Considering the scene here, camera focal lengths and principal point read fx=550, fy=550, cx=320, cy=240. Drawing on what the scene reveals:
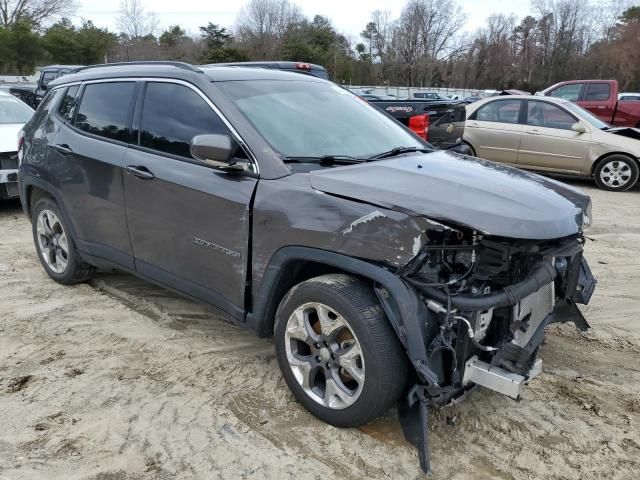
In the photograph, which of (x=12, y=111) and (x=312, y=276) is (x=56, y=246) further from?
(x=12, y=111)

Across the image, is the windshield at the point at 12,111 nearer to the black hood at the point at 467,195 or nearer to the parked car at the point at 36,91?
the parked car at the point at 36,91

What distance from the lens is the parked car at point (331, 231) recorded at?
2.56 metres

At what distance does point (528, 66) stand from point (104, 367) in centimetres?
6651

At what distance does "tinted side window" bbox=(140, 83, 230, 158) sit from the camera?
3.36 meters

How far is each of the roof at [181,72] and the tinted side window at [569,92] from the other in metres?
11.6

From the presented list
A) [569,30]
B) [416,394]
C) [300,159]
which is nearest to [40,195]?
[300,159]

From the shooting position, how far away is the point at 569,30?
205 ft

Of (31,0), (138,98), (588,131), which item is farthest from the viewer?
(31,0)

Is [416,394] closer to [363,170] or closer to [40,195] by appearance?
[363,170]

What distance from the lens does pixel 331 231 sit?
2.71 m

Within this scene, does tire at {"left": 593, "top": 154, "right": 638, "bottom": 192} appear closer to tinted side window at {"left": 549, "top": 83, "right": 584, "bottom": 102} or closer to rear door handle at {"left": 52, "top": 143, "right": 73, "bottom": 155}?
tinted side window at {"left": 549, "top": 83, "right": 584, "bottom": 102}

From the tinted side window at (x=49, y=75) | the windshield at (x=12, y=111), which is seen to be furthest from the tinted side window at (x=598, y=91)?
the tinted side window at (x=49, y=75)

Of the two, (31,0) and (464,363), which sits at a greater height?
(31,0)

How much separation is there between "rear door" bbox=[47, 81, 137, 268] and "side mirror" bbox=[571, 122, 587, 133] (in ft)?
27.0
